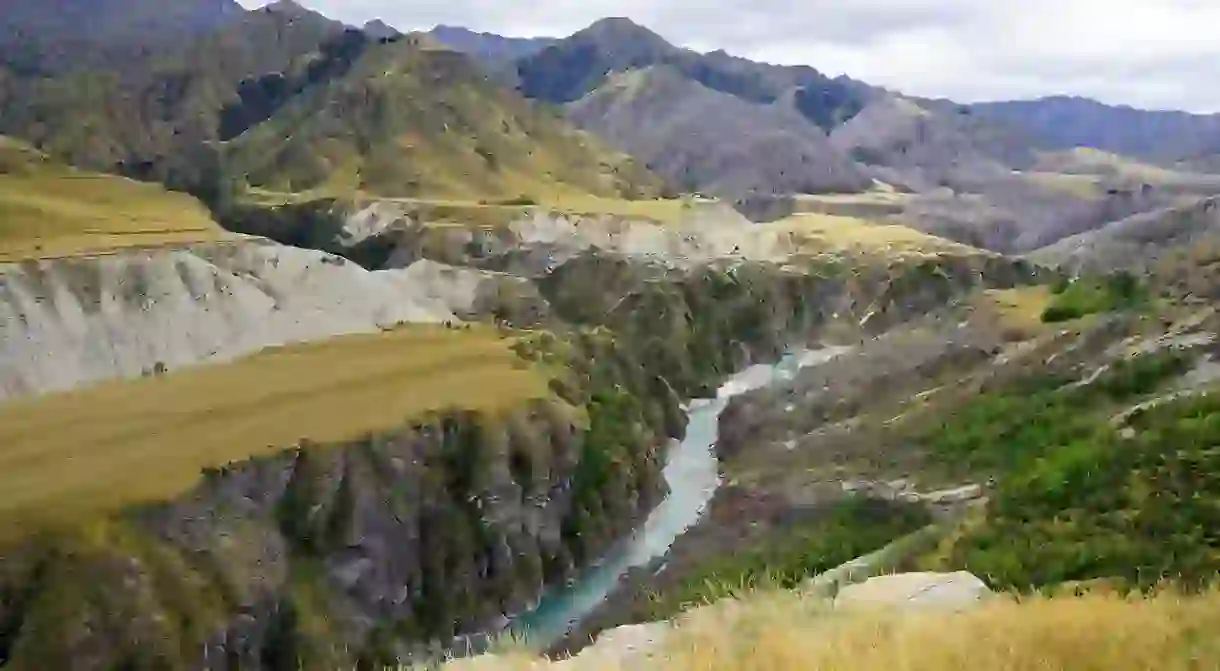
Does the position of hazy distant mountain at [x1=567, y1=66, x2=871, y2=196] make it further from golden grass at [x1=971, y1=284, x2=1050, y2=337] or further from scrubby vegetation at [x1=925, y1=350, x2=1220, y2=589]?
scrubby vegetation at [x1=925, y1=350, x2=1220, y2=589]

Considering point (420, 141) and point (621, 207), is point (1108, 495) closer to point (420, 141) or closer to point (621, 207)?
point (621, 207)

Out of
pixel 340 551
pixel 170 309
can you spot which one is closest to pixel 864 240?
pixel 170 309

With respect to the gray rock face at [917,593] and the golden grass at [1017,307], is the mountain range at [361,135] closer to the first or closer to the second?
the golden grass at [1017,307]

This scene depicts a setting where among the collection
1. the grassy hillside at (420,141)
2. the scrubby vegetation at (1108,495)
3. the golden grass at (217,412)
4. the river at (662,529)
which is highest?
the grassy hillside at (420,141)

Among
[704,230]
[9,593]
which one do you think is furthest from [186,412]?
[704,230]

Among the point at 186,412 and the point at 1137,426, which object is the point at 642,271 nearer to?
the point at 186,412

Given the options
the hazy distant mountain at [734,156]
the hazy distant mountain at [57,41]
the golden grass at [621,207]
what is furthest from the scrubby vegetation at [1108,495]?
the hazy distant mountain at [57,41]
